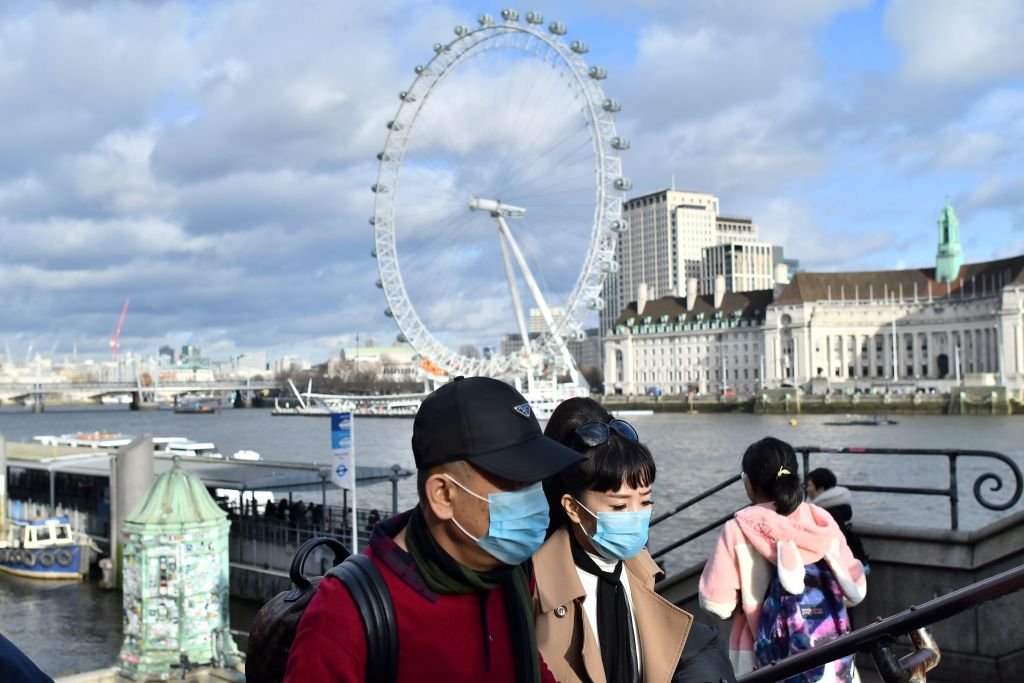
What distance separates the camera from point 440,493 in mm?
1962

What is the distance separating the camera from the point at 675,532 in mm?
20766

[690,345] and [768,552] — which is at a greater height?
[690,345]

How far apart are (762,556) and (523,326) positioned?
176 feet

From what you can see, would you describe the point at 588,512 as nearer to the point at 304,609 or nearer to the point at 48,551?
the point at 304,609

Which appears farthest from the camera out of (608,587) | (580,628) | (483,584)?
(608,587)

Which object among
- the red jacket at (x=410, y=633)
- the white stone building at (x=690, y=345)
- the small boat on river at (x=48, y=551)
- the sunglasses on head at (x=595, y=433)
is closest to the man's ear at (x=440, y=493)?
the red jacket at (x=410, y=633)

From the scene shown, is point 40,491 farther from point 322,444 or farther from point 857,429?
point 857,429

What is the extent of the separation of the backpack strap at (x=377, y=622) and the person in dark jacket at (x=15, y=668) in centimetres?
57

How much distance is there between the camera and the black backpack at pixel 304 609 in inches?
70.2

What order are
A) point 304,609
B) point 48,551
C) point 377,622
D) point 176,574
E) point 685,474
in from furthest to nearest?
point 685,474 → point 48,551 → point 176,574 → point 304,609 → point 377,622

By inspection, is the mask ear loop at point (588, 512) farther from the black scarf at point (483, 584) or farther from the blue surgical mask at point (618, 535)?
the black scarf at point (483, 584)

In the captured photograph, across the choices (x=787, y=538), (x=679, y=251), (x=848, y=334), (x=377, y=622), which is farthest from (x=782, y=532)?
(x=679, y=251)

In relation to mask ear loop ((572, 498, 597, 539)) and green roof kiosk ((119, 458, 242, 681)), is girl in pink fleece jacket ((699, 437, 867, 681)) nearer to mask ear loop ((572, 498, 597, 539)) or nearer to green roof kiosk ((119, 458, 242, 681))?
mask ear loop ((572, 498, 597, 539))

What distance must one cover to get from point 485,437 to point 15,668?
895 mm
